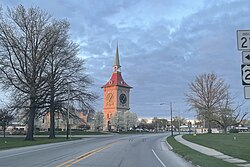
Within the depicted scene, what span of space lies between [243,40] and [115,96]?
5294 inches

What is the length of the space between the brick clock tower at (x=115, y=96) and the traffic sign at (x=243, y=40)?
129527 millimetres

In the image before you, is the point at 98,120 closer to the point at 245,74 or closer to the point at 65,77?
the point at 65,77

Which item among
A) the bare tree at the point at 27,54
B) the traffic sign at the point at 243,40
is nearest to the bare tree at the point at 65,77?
the bare tree at the point at 27,54

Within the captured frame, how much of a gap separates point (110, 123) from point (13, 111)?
9499 cm

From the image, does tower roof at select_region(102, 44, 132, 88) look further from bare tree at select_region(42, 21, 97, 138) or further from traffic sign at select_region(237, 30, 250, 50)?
traffic sign at select_region(237, 30, 250, 50)

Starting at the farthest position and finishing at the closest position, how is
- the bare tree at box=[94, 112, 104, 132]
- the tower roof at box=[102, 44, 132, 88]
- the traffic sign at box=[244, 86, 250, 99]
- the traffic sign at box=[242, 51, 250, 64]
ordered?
the tower roof at box=[102, 44, 132, 88], the bare tree at box=[94, 112, 104, 132], the traffic sign at box=[242, 51, 250, 64], the traffic sign at box=[244, 86, 250, 99]

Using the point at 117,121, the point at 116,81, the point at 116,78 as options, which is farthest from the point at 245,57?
the point at 116,78

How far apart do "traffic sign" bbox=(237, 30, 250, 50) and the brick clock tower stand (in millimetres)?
129527

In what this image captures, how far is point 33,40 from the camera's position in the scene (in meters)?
42.2

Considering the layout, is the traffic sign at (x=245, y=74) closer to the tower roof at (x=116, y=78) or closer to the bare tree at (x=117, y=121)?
the bare tree at (x=117, y=121)

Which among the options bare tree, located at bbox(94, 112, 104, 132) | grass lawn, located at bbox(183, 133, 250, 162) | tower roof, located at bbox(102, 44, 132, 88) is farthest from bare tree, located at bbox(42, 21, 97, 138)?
tower roof, located at bbox(102, 44, 132, 88)

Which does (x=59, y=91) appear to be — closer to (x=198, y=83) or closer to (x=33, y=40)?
(x=33, y=40)

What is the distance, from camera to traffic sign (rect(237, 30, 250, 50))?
9906 millimetres

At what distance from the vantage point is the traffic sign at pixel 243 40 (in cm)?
991
